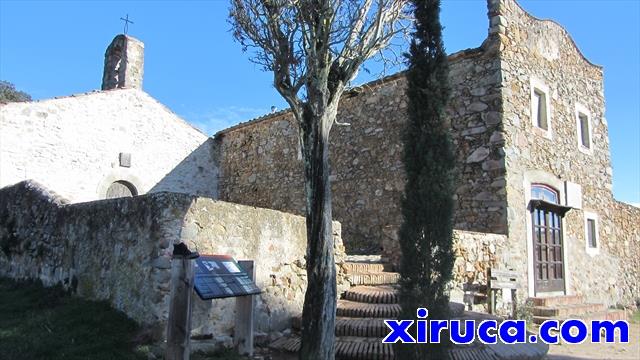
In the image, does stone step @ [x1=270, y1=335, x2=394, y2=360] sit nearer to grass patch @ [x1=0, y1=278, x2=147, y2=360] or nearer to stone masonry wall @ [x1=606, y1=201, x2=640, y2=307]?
grass patch @ [x1=0, y1=278, x2=147, y2=360]

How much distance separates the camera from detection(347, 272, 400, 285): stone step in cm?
701

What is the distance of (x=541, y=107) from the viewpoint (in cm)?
1007

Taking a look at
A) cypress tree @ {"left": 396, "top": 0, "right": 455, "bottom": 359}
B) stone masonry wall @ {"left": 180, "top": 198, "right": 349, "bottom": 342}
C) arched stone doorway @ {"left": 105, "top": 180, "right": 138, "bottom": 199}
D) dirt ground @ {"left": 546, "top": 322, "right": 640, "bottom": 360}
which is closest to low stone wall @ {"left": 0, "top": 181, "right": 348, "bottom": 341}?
stone masonry wall @ {"left": 180, "top": 198, "right": 349, "bottom": 342}

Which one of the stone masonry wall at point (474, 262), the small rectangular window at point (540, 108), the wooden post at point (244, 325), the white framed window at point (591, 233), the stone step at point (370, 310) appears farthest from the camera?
the white framed window at point (591, 233)

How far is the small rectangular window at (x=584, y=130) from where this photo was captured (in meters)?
11.5

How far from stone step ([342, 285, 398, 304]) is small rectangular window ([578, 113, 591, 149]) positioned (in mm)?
7489

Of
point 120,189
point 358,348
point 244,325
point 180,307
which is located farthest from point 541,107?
point 120,189

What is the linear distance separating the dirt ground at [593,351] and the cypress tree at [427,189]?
236 cm

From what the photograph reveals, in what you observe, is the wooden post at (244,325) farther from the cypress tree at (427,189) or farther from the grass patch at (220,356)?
the cypress tree at (427,189)

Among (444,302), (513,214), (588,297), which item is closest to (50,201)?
(444,302)

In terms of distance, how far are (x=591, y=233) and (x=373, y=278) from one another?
6.87 metres

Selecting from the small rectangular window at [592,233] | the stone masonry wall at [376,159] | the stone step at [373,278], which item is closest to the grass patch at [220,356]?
the stone step at [373,278]

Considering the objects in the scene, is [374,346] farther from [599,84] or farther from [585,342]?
[599,84]

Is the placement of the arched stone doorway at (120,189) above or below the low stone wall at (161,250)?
above
